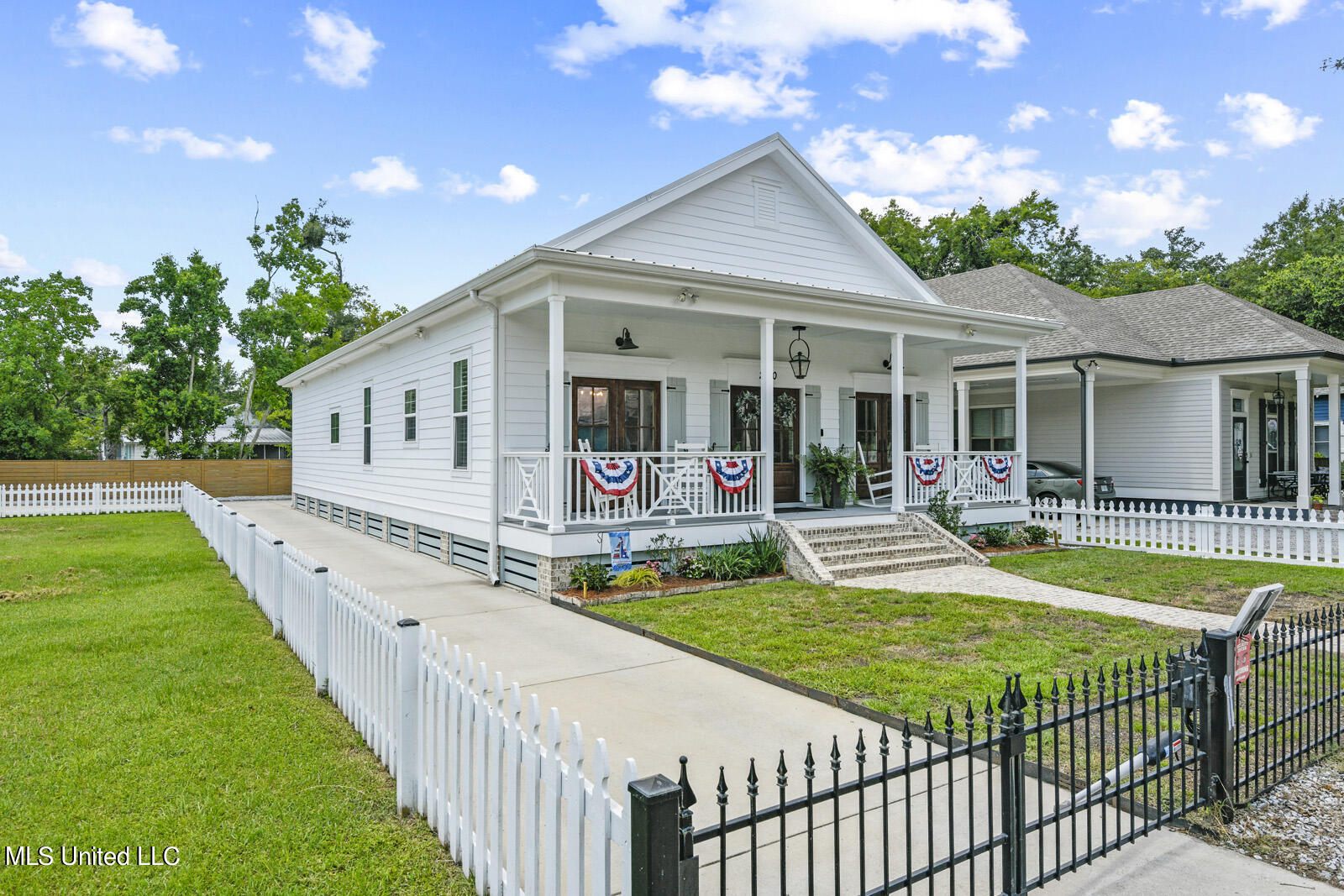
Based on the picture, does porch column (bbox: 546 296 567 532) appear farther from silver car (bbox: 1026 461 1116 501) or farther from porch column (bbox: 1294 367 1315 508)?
porch column (bbox: 1294 367 1315 508)

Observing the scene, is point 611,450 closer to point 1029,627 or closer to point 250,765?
point 1029,627

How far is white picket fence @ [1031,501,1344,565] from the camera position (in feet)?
35.9

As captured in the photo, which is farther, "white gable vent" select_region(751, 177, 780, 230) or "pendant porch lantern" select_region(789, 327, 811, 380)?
"pendant porch lantern" select_region(789, 327, 811, 380)

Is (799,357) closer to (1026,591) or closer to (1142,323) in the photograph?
(1026,591)

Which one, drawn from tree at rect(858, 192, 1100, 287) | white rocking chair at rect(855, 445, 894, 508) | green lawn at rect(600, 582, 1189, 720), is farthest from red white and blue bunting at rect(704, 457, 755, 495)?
tree at rect(858, 192, 1100, 287)

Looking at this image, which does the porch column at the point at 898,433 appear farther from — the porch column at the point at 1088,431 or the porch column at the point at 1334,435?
the porch column at the point at 1334,435

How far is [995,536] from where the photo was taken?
1298 cm

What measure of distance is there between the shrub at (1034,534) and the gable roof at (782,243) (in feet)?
14.8

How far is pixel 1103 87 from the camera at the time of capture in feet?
65.3

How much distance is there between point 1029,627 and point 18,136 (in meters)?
37.1

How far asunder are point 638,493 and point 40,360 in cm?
3164

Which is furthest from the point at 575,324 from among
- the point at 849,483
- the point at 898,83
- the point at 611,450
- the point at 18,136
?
the point at 18,136

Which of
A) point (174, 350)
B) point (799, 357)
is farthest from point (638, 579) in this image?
point (174, 350)

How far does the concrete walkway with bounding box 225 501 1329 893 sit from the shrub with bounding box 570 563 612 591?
484 mm
